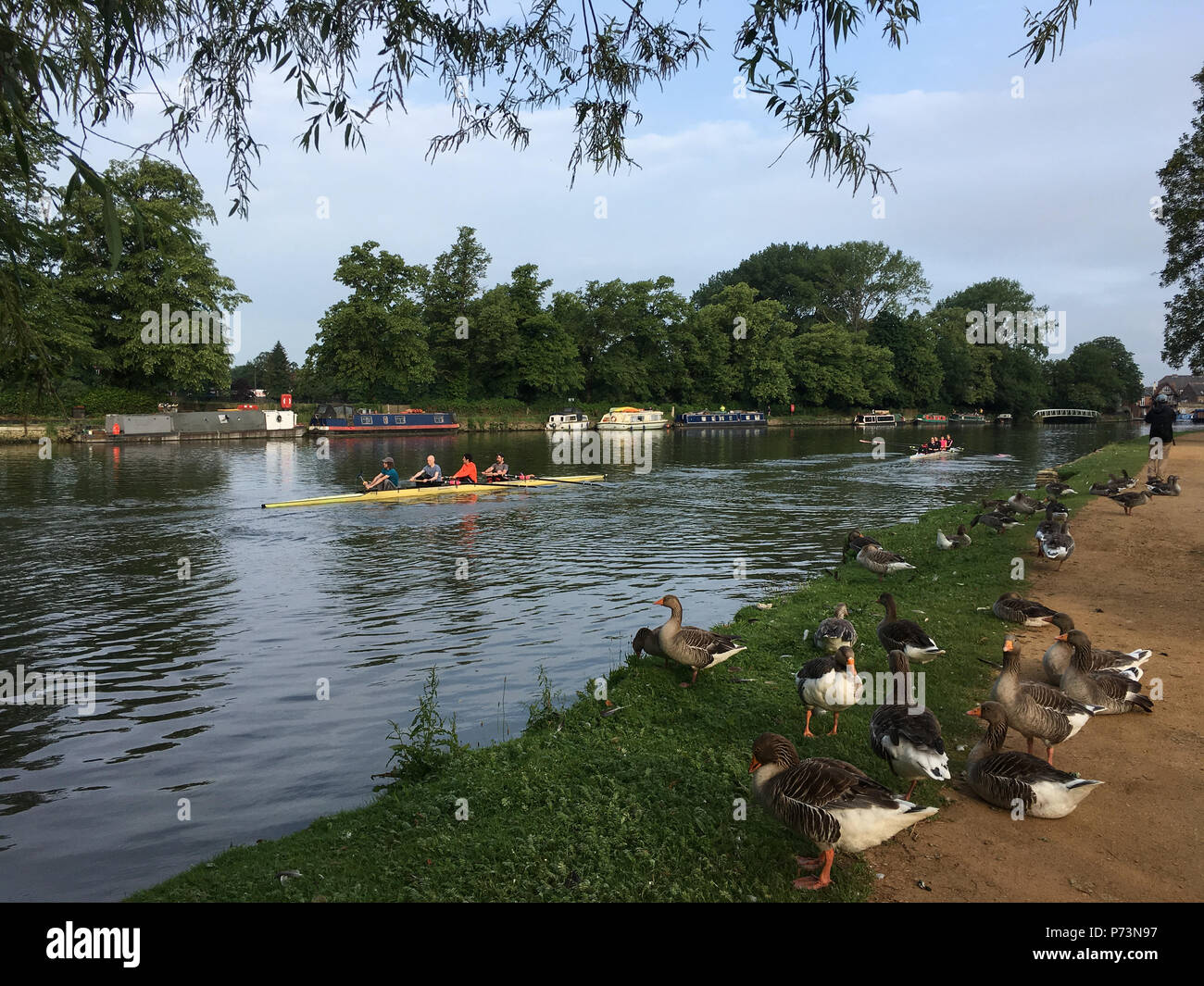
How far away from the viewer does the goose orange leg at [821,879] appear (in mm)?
5539

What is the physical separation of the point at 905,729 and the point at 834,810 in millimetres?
1394

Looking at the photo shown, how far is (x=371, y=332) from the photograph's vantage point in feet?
257

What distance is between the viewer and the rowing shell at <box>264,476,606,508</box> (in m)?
29.1

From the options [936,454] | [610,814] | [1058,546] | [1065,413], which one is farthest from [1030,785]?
[1065,413]

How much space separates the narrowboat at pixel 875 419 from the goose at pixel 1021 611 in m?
94.3

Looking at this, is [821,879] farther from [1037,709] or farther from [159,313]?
[159,313]

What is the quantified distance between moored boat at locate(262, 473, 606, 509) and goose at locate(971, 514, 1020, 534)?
1980 centimetres

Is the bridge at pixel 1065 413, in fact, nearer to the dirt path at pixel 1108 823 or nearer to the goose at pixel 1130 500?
the goose at pixel 1130 500

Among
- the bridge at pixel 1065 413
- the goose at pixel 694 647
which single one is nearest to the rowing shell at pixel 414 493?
the goose at pixel 694 647

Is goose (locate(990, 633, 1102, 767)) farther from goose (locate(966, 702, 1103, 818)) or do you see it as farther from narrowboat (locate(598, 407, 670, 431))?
narrowboat (locate(598, 407, 670, 431))

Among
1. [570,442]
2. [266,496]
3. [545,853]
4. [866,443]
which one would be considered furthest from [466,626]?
[866,443]

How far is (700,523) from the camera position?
2659 centimetres

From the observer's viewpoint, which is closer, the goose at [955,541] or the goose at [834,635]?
the goose at [834,635]
